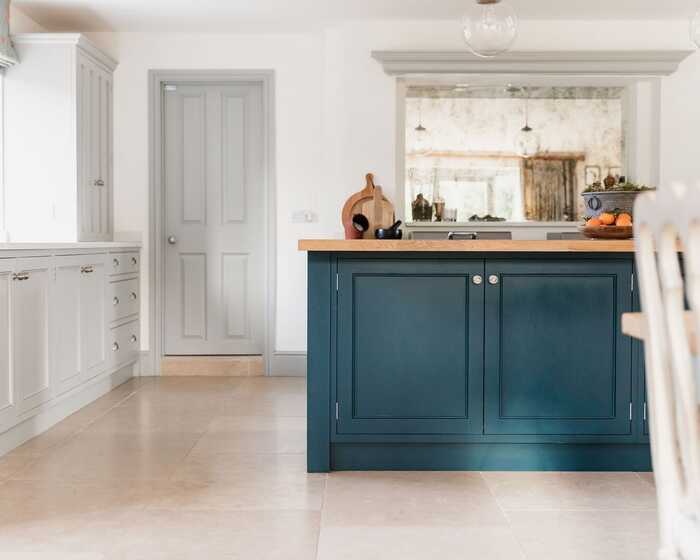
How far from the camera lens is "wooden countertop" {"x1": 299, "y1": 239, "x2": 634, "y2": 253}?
2.93 meters

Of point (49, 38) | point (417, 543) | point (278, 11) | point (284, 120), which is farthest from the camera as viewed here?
point (284, 120)

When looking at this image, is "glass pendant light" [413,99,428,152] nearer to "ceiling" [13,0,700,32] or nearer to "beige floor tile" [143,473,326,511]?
"ceiling" [13,0,700,32]

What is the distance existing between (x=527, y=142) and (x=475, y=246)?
3.23m

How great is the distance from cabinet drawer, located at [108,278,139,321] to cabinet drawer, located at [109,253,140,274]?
0.07 meters

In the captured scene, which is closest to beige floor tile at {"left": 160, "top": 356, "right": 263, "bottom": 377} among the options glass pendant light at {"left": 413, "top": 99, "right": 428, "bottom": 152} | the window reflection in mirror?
the window reflection in mirror

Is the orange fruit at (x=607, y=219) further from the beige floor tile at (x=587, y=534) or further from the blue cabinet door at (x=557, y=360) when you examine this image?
the beige floor tile at (x=587, y=534)

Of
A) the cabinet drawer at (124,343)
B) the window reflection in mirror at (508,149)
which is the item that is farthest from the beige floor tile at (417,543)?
the window reflection in mirror at (508,149)

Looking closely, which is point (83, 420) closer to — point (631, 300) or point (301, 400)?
point (301, 400)

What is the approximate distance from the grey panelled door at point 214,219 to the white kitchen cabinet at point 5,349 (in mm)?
2348

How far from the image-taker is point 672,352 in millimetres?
1194

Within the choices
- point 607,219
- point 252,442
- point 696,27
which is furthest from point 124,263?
point 696,27

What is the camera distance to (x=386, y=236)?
329 cm

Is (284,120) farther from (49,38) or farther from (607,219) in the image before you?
(607,219)

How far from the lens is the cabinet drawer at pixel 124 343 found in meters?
5.02
